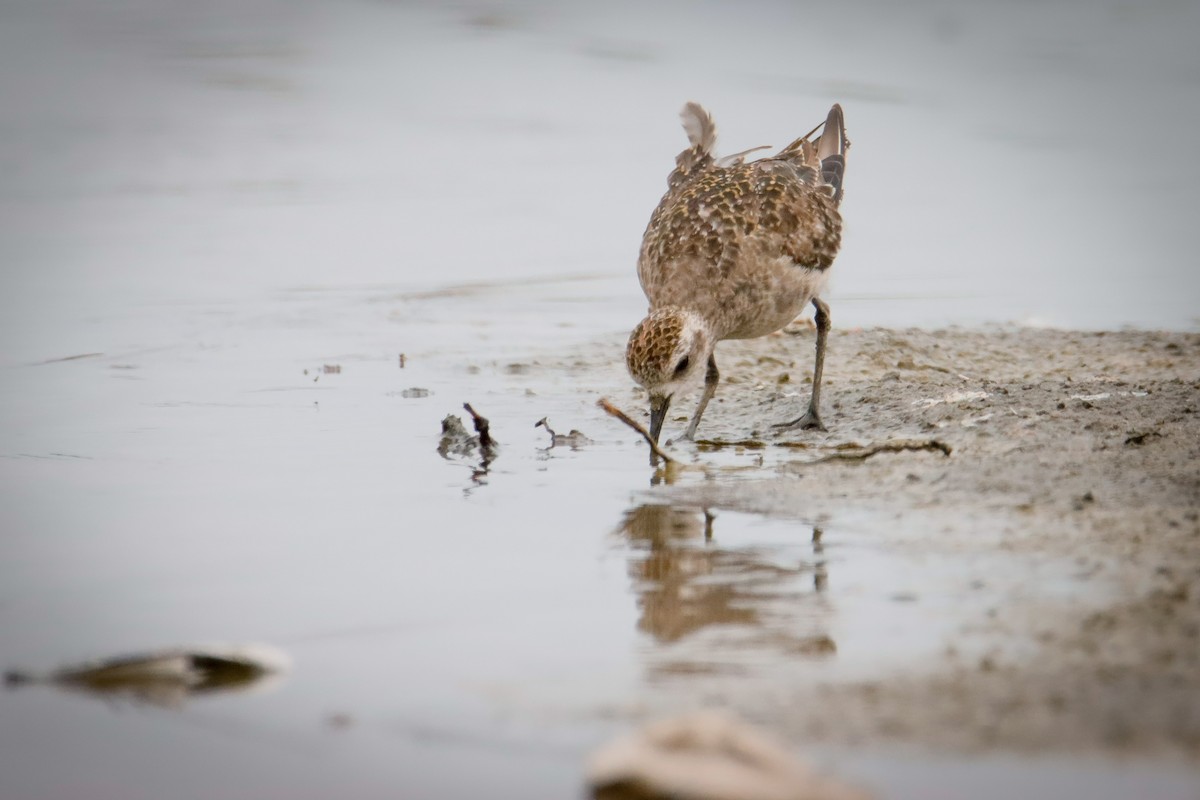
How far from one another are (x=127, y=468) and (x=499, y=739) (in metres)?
3.56

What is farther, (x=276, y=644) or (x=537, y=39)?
(x=537, y=39)

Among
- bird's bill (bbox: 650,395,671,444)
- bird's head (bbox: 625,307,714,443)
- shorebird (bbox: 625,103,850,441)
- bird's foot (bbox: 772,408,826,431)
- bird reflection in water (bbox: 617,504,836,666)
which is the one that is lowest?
bird reflection in water (bbox: 617,504,836,666)

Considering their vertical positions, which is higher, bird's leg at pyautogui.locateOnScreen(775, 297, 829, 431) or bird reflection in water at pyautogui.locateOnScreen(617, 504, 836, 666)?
bird's leg at pyautogui.locateOnScreen(775, 297, 829, 431)

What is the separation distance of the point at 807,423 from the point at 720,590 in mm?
2881

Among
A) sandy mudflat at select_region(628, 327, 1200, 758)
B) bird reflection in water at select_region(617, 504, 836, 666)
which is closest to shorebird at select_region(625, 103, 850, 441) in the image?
sandy mudflat at select_region(628, 327, 1200, 758)

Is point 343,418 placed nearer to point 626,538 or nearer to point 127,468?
point 127,468

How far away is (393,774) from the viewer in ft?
11.2

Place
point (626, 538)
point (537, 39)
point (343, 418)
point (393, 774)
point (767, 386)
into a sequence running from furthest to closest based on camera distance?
1. point (537, 39)
2. point (767, 386)
3. point (343, 418)
4. point (626, 538)
5. point (393, 774)

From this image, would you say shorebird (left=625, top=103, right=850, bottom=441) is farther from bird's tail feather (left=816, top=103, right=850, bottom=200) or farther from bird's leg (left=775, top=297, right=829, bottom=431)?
bird's tail feather (left=816, top=103, right=850, bottom=200)

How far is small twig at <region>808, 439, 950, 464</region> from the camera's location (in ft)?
20.1

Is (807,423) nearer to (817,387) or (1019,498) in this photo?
(817,387)

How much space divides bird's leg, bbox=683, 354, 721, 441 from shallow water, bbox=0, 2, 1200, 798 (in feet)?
1.16

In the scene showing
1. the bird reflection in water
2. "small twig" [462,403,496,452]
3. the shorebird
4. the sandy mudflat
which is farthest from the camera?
the shorebird

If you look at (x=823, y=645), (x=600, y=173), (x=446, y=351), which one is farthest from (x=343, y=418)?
(x=600, y=173)
